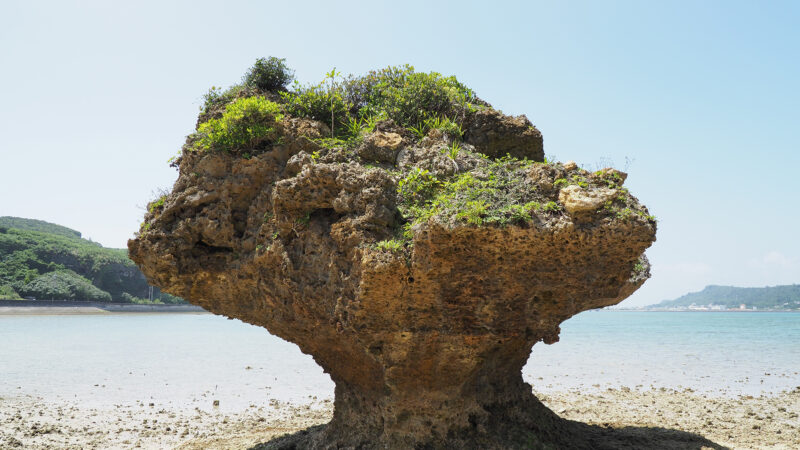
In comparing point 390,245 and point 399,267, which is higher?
point 390,245

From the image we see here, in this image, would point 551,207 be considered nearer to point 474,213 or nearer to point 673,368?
point 474,213

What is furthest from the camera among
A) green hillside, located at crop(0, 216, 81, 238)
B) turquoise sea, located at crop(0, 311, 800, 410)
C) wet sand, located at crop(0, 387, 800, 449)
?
green hillside, located at crop(0, 216, 81, 238)

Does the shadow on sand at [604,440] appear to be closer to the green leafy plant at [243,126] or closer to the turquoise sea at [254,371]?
the green leafy plant at [243,126]

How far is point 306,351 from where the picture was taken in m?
7.80

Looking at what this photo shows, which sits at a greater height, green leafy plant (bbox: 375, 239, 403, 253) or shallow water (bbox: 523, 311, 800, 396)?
green leafy plant (bbox: 375, 239, 403, 253)

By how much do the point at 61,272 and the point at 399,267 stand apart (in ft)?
242

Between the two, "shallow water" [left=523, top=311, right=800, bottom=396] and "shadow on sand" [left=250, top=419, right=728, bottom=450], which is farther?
"shallow water" [left=523, top=311, right=800, bottom=396]

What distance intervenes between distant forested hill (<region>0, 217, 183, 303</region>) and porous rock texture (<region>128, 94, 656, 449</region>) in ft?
199

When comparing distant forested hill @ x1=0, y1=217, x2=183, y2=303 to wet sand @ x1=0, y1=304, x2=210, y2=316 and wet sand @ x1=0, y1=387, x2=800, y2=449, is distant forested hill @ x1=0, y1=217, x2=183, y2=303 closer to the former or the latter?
wet sand @ x1=0, y1=304, x2=210, y2=316

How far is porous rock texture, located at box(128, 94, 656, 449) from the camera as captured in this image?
540 centimetres

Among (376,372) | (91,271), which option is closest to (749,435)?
(376,372)

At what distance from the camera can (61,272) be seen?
65.6 metres

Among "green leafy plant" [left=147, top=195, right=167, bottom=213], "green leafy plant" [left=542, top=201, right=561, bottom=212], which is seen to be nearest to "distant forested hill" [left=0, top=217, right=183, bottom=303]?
"green leafy plant" [left=147, top=195, right=167, bottom=213]

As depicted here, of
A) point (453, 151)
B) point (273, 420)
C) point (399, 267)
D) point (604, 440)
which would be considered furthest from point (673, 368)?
point (399, 267)
